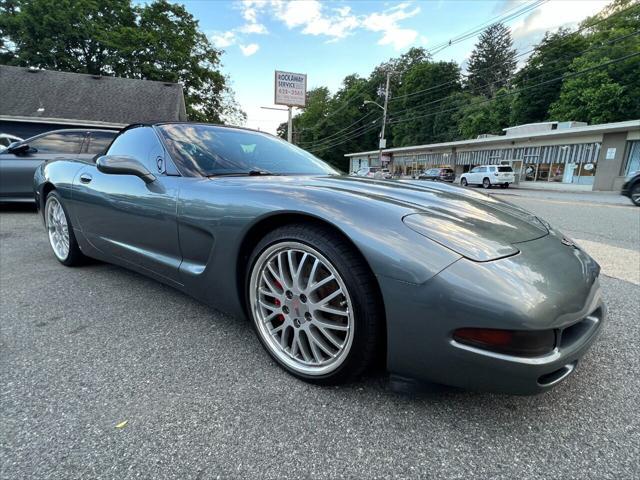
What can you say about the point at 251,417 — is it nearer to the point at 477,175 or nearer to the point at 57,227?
the point at 57,227

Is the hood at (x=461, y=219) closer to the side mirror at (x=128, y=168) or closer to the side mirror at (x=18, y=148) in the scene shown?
the side mirror at (x=128, y=168)

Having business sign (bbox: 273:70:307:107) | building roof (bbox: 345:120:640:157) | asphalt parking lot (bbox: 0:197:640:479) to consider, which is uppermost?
business sign (bbox: 273:70:307:107)

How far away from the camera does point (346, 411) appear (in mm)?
1410

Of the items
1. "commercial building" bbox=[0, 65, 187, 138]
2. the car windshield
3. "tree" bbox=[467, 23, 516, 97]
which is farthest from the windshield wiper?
"tree" bbox=[467, 23, 516, 97]

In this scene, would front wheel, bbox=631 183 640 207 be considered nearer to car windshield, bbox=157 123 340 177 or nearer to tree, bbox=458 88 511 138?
car windshield, bbox=157 123 340 177

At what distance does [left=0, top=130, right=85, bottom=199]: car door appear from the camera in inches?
226

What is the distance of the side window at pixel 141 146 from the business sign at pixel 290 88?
41.9 feet

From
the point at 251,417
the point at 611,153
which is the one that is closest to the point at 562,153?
the point at 611,153

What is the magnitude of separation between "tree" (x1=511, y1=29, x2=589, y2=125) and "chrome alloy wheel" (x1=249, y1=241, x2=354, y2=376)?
42.5 m

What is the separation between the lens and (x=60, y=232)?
3.26 metres

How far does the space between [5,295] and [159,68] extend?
97.8 ft

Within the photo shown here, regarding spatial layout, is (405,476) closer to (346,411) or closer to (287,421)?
(346,411)

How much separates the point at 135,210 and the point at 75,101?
70.6 feet

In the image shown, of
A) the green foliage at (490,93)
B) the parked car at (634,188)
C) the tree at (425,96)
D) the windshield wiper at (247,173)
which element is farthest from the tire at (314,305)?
the tree at (425,96)
